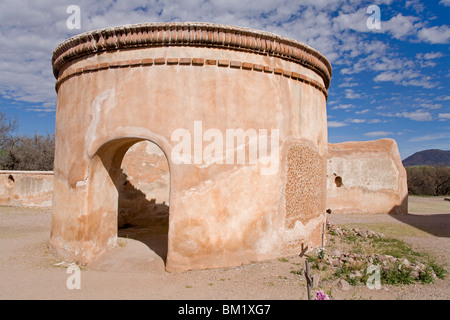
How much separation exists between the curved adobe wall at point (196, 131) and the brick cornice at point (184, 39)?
16 mm

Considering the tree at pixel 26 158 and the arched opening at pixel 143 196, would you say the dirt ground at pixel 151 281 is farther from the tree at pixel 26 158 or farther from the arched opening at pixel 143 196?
the tree at pixel 26 158

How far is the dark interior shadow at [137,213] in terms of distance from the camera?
316 inches

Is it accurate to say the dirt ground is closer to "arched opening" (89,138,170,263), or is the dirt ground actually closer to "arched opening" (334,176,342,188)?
"arched opening" (89,138,170,263)

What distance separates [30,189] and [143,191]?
6.49m

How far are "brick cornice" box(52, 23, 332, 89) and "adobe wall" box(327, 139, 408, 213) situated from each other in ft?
27.9

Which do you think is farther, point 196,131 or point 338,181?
point 338,181

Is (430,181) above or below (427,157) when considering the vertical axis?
below

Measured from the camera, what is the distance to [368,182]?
12.6 m

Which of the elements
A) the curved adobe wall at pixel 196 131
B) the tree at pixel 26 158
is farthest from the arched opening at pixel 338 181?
the tree at pixel 26 158

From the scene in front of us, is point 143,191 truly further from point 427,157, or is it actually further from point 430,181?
point 427,157

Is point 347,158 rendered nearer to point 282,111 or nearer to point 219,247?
point 282,111

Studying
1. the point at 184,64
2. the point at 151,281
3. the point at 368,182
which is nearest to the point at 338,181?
the point at 368,182
